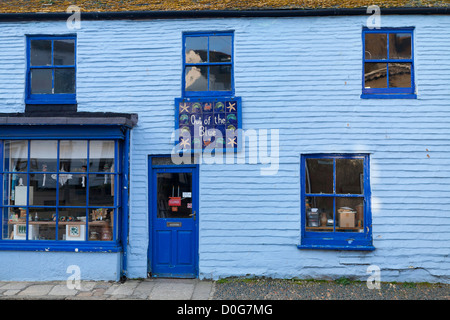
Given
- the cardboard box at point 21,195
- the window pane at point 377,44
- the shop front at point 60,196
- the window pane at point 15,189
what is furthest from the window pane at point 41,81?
the window pane at point 377,44

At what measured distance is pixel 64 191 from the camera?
7316mm

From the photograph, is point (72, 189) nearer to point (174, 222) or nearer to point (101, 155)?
point (101, 155)

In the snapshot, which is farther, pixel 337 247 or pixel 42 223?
pixel 42 223

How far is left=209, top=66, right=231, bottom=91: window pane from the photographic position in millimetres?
7496

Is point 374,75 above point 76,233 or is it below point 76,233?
above

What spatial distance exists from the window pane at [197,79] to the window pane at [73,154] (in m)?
2.37

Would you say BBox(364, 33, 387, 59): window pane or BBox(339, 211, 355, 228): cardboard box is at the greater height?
BBox(364, 33, 387, 59): window pane

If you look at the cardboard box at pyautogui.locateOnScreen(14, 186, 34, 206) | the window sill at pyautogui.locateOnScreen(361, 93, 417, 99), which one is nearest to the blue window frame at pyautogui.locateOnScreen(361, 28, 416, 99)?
the window sill at pyautogui.locateOnScreen(361, 93, 417, 99)

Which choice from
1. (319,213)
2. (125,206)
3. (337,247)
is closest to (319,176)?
(319,213)

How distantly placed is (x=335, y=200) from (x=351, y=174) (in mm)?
593

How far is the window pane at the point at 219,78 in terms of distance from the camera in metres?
7.50

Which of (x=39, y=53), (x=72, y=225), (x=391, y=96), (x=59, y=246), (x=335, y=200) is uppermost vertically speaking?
(x=39, y=53)

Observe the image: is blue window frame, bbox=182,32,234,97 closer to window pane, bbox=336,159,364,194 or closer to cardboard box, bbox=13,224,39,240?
window pane, bbox=336,159,364,194

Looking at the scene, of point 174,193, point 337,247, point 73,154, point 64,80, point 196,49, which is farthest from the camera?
point 64,80
